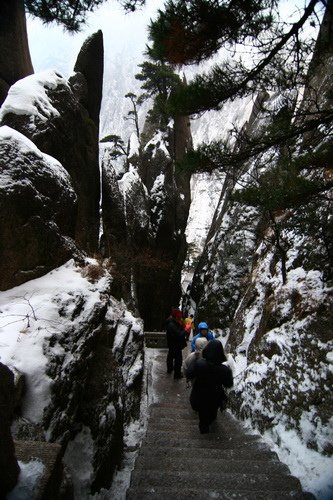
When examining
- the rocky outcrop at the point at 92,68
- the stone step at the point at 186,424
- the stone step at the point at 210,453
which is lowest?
the stone step at the point at 186,424

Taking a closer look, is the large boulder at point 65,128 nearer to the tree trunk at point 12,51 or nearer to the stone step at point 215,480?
the tree trunk at point 12,51

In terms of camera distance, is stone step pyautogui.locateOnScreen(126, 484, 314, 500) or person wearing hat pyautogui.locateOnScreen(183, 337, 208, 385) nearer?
stone step pyautogui.locateOnScreen(126, 484, 314, 500)

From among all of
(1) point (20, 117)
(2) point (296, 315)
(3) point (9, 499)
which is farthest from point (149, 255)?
(3) point (9, 499)

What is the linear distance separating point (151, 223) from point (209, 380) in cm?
1655

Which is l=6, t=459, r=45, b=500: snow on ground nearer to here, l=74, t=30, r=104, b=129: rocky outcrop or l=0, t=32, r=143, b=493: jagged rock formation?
l=0, t=32, r=143, b=493: jagged rock formation

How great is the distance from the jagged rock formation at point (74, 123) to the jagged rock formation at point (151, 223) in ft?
6.04

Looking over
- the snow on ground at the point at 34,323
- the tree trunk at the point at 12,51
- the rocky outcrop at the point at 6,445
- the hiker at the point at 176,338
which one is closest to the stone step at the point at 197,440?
the snow on ground at the point at 34,323

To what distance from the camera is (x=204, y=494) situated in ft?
9.30

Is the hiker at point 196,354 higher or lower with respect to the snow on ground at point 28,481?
lower

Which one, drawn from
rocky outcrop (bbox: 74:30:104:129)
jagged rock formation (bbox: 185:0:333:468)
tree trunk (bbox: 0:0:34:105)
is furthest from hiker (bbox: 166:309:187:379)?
rocky outcrop (bbox: 74:30:104:129)

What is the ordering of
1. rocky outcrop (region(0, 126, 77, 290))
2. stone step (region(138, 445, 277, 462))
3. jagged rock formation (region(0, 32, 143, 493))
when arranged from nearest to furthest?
1. jagged rock formation (region(0, 32, 143, 493))
2. stone step (region(138, 445, 277, 462))
3. rocky outcrop (region(0, 126, 77, 290))

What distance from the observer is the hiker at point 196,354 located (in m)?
5.04

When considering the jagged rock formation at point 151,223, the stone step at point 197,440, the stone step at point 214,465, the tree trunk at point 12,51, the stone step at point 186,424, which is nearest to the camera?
the stone step at point 214,465

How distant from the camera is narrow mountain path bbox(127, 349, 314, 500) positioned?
113 inches
